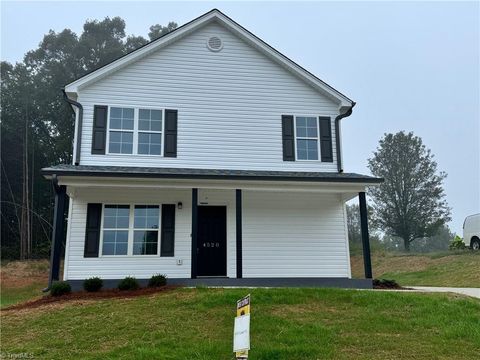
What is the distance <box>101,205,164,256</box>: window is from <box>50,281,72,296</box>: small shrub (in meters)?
1.65

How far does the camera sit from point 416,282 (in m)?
17.7

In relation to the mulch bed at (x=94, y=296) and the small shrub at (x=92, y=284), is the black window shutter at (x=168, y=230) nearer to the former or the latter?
the mulch bed at (x=94, y=296)

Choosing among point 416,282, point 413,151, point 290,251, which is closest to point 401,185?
point 413,151

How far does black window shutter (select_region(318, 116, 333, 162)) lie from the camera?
537 inches

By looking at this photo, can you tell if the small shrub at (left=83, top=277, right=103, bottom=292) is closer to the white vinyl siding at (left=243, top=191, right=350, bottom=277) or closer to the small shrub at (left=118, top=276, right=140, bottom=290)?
the small shrub at (left=118, top=276, right=140, bottom=290)

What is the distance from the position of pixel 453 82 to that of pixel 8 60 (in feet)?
224

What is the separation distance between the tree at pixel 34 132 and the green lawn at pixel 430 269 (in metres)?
19.0

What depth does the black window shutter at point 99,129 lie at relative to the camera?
12.5 m

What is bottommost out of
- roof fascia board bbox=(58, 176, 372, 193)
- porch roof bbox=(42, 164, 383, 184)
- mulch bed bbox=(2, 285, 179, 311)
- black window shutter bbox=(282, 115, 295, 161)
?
mulch bed bbox=(2, 285, 179, 311)

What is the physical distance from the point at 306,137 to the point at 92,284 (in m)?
7.55

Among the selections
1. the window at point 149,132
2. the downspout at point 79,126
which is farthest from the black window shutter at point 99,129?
the window at point 149,132

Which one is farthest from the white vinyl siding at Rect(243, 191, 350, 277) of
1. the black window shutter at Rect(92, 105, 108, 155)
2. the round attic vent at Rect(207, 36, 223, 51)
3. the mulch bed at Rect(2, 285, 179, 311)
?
the round attic vent at Rect(207, 36, 223, 51)

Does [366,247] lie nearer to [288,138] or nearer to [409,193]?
[288,138]

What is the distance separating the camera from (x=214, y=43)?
1389 centimetres
